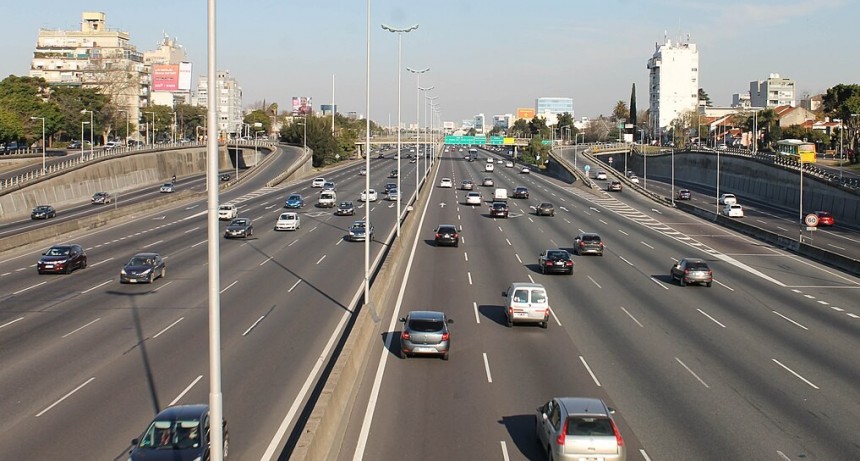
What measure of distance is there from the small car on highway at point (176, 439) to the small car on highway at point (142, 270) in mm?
22151

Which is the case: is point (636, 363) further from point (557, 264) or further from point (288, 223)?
point (288, 223)

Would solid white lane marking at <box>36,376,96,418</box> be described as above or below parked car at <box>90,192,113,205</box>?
below

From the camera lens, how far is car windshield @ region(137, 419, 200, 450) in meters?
14.3

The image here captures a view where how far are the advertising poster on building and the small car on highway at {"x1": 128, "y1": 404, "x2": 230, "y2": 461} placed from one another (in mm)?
118776

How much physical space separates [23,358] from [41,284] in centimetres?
1457

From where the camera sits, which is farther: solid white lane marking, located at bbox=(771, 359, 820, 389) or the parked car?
the parked car

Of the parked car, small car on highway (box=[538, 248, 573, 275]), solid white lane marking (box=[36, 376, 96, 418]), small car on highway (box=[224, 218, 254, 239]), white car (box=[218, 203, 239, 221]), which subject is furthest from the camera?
the parked car

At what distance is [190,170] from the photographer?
13262 cm

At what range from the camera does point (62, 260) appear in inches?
1551

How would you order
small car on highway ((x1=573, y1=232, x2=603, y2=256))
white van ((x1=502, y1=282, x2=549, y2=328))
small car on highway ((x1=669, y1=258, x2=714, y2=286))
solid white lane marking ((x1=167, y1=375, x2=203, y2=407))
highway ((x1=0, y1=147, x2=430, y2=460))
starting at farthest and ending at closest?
1. small car on highway ((x1=573, y1=232, x2=603, y2=256))
2. small car on highway ((x1=669, y1=258, x2=714, y2=286))
3. white van ((x1=502, y1=282, x2=549, y2=328))
4. solid white lane marking ((x1=167, y1=375, x2=203, y2=407))
5. highway ((x1=0, y1=147, x2=430, y2=460))

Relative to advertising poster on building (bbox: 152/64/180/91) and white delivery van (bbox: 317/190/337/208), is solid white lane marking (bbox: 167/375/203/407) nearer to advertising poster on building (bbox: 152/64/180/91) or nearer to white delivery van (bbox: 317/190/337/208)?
white delivery van (bbox: 317/190/337/208)

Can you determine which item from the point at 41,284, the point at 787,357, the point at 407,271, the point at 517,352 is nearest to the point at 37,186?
the point at 41,284

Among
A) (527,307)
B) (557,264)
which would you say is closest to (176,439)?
→ (527,307)

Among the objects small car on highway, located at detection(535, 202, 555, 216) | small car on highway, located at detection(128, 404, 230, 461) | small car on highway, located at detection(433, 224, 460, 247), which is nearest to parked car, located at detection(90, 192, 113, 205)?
small car on highway, located at detection(535, 202, 555, 216)
